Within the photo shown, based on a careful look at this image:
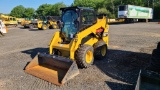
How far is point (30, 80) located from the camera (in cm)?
588

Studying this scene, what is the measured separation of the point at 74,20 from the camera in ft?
23.5

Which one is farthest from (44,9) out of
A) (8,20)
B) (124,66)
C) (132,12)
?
(124,66)

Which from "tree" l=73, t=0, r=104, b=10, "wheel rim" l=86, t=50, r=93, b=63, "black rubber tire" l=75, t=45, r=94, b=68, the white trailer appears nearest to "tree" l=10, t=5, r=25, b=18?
"tree" l=73, t=0, r=104, b=10

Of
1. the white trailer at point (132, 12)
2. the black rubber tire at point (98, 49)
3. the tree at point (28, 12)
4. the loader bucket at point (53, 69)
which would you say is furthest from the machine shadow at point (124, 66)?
the tree at point (28, 12)

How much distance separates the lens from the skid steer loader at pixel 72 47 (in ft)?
19.6

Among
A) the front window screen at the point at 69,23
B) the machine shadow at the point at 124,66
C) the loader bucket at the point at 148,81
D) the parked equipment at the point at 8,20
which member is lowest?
the machine shadow at the point at 124,66

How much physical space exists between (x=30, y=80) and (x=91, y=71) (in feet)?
6.93

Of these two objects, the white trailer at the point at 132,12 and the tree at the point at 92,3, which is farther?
the tree at the point at 92,3

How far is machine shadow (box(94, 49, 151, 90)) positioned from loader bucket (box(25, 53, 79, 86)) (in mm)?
1208

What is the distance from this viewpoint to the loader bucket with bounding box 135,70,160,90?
4113mm

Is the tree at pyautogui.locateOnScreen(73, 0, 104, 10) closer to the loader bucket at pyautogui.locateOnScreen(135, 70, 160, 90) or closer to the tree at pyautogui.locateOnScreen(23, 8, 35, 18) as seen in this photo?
the tree at pyautogui.locateOnScreen(23, 8, 35, 18)

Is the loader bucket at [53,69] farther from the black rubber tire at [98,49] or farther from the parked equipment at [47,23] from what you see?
the parked equipment at [47,23]

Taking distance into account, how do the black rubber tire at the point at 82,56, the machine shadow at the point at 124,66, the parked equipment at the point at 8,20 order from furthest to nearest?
the parked equipment at the point at 8,20
the black rubber tire at the point at 82,56
the machine shadow at the point at 124,66

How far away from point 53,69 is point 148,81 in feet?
10.7
